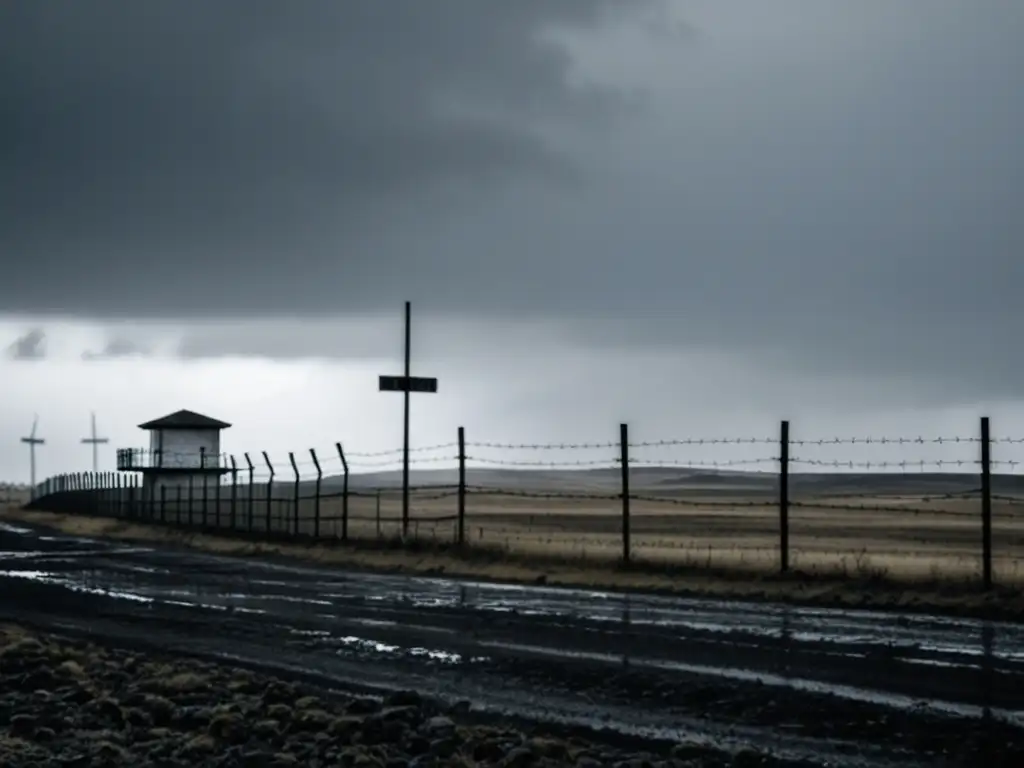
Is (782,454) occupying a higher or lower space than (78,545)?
higher

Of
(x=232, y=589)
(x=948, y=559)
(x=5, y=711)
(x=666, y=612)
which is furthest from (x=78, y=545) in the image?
(x=5, y=711)

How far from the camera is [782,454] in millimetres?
24125

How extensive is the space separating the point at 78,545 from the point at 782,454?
25065mm

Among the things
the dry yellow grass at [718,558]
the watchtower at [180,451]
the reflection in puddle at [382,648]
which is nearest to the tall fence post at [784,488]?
the dry yellow grass at [718,558]

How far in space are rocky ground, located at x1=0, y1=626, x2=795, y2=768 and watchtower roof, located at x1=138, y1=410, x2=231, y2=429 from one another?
221 ft

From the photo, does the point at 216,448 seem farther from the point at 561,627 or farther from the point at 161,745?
the point at 161,745

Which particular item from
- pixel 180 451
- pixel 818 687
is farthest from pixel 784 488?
pixel 180 451

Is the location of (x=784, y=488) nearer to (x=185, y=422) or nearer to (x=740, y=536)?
(x=740, y=536)

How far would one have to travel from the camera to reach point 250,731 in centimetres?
1065

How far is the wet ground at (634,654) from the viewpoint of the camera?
1036cm

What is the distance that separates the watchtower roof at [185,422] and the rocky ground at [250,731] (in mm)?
67434

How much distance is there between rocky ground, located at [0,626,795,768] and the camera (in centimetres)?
959

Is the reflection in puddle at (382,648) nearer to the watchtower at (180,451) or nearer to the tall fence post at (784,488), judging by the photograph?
the tall fence post at (784,488)

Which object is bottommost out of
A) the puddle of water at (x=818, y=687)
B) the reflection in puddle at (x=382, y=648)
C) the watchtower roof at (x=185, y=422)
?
the reflection in puddle at (x=382, y=648)
